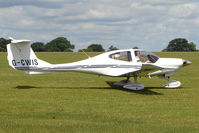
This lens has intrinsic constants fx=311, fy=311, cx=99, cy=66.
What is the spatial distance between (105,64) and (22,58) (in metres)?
3.52

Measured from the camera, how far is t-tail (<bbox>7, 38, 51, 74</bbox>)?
12820 mm

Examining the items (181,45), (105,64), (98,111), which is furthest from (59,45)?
(98,111)

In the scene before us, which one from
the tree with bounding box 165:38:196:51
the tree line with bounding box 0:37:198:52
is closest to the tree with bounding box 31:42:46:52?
the tree line with bounding box 0:37:198:52

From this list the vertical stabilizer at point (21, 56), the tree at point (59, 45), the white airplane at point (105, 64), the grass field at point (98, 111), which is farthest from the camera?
the tree at point (59, 45)

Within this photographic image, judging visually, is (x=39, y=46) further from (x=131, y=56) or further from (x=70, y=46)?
(x=131, y=56)

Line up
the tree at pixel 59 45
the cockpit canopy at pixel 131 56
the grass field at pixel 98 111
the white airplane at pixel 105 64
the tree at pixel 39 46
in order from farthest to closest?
the tree at pixel 59 45, the tree at pixel 39 46, the cockpit canopy at pixel 131 56, the white airplane at pixel 105 64, the grass field at pixel 98 111

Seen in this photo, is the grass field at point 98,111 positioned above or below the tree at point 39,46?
below

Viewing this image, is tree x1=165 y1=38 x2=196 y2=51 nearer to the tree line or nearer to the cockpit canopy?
the tree line

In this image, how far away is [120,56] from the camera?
1354cm

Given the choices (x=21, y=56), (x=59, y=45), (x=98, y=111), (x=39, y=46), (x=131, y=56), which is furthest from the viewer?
(x=59, y=45)

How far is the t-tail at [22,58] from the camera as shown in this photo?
12.8 m

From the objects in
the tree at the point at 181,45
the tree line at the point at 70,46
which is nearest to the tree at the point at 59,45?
the tree line at the point at 70,46

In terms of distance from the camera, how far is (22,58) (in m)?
13.0

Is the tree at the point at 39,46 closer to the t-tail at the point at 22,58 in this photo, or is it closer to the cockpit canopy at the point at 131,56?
the t-tail at the point at 22,58
